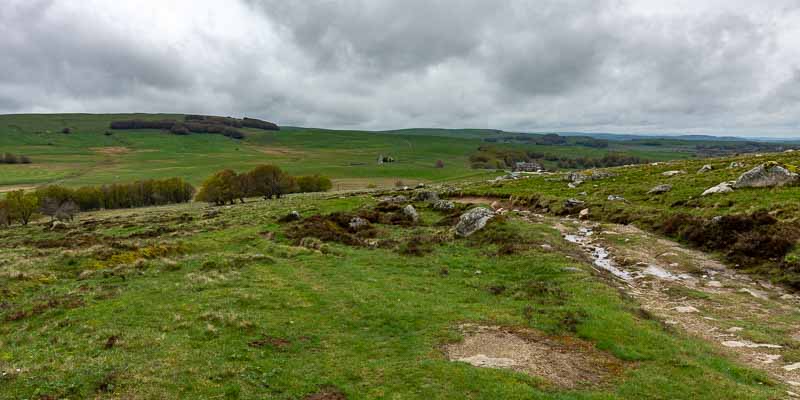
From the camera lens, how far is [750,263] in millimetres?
24188

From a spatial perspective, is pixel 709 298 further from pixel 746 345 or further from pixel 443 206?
pixel 443 206

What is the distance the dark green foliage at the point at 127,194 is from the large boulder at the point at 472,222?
116 metres

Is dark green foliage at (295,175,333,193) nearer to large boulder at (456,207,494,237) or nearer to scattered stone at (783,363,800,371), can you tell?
large boulder at (456,207,494,237)

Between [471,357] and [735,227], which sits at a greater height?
[735,227]

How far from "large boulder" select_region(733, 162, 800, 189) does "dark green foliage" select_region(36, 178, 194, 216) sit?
137089 mm

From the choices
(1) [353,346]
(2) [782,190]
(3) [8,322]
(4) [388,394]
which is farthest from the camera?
(2) [782,190]

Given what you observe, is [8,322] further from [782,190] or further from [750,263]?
[782,190]

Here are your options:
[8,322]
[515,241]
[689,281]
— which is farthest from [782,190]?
[8,322]

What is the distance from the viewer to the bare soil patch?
1357cm

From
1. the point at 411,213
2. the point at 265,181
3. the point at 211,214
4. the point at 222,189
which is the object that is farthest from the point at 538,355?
the point at 265,181

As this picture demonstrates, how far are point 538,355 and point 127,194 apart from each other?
5524 inches

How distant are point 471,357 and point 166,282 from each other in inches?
723

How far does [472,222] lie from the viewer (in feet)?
123

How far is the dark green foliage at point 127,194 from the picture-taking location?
117m
